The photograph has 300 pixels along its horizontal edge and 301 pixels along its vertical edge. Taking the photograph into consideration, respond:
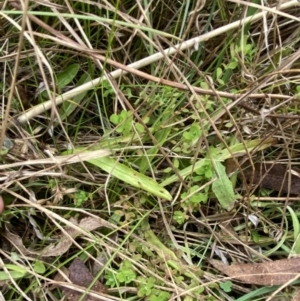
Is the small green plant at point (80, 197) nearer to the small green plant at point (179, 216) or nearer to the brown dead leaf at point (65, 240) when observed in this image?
the brown dead leaf at point (65, 240)

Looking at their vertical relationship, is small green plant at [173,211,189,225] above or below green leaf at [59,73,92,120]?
below

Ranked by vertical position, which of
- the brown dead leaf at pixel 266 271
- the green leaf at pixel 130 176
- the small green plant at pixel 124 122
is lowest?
the brown dead leaf at pixel 266 271

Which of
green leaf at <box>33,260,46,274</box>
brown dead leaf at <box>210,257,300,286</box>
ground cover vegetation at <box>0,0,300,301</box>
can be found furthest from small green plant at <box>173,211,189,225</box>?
green leaf at <box>33,260,46,274</box>

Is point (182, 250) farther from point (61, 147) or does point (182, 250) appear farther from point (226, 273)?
point (61, 147)

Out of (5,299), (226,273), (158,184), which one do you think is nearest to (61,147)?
(158,184)

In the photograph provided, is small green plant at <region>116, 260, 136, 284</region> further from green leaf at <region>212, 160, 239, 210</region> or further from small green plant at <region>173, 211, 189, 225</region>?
green leaf at <region>212, 160, 239, 210</region>

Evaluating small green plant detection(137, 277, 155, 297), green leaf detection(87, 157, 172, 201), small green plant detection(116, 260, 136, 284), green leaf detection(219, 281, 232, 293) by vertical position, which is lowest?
green leaf detection(219, 281, 232, 293)

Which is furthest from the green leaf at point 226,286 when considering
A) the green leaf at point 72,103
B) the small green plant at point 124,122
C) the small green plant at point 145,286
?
the green leaf at point 72,103
